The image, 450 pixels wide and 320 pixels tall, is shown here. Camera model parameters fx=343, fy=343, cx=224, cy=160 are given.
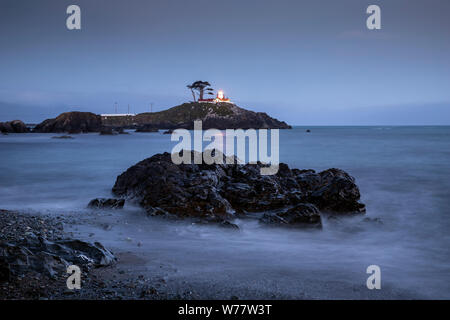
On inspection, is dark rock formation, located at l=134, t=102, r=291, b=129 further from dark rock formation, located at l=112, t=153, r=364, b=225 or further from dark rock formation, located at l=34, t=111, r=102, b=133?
dark rock formation, located at l=112, t=153, r=364, b=225

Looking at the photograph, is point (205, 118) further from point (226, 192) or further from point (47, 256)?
point (47, 256)

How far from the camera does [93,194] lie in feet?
36.0

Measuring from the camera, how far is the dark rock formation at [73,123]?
66812 millimetres

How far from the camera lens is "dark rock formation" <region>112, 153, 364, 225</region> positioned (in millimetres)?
8133

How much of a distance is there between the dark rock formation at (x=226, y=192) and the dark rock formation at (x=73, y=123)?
61.7 m

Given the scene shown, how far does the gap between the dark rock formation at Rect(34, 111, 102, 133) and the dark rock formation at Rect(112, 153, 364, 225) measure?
61.7 metres

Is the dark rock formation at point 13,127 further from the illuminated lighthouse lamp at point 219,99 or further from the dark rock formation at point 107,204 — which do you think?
the illuminated lighthouse lamp at point 219,99

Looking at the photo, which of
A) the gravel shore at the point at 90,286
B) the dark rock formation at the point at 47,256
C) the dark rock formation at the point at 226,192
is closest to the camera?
the gravel shore at the point at 90,286

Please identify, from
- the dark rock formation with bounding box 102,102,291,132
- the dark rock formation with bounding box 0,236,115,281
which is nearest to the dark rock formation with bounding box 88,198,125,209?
the dark rock formation with bounding box 0,236,115,281

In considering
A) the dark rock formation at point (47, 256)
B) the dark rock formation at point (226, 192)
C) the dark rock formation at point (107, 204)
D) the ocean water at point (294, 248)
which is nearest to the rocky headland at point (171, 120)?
the dark rock formation at point (226, 192)

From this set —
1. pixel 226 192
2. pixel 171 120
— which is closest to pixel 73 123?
pixel 171 120

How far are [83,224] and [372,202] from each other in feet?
26.8

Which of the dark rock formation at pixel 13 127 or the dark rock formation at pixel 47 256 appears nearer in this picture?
the dark rock formation at pixel 47 256
